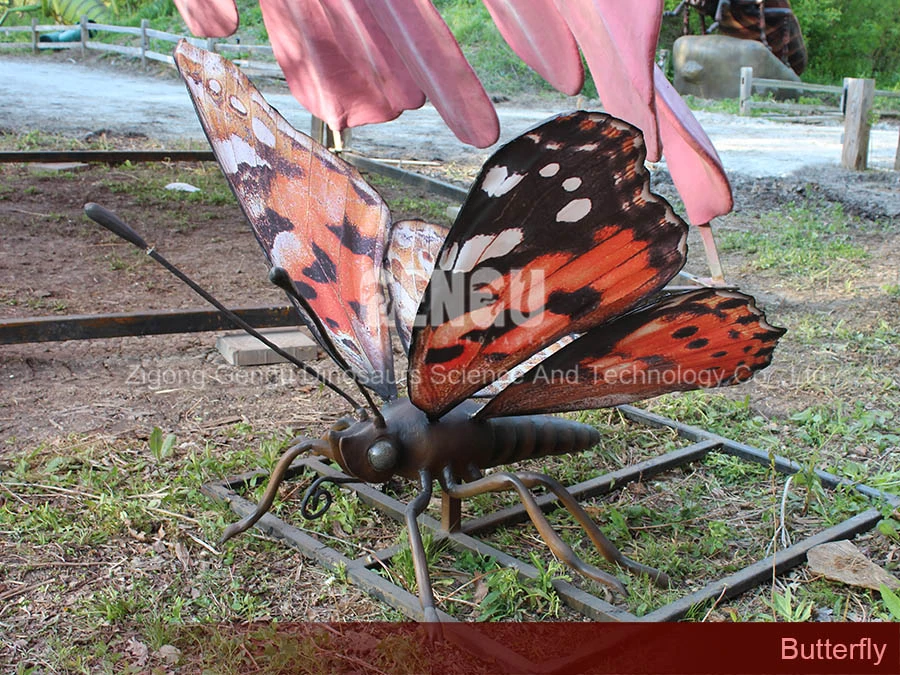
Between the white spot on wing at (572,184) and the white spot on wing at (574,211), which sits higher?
the white spot on wing at (572,184)

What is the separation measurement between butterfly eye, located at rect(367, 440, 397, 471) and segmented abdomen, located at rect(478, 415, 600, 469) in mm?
218

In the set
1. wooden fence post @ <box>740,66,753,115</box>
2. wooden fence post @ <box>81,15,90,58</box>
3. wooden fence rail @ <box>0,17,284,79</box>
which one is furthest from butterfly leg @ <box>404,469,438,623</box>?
wooden fence post @ <box>81,15,90,58</box>

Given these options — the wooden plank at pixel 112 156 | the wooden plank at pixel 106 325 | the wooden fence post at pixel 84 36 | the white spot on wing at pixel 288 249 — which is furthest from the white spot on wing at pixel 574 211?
the wooden fence post at pixel 84 36

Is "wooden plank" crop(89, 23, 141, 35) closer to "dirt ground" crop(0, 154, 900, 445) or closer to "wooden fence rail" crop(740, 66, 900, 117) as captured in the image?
"wooden fence rail" crop(740, 66, 900, 117)

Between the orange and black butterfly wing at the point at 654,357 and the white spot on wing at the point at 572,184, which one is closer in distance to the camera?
the white spot on wing at the point at 572,184

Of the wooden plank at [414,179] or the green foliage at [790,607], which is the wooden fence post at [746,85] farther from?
the green foliage at [790,607]

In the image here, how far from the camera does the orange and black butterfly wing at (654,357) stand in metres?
1.64

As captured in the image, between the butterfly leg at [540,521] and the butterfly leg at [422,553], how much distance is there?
0.24 feet

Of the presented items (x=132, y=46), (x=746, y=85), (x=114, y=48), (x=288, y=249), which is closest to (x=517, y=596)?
(x=288, y=249)

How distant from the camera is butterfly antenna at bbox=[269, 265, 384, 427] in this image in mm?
1330

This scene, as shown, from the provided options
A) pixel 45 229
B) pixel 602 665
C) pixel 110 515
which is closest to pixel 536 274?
pixel 602 665

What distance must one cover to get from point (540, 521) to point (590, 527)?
171 mm

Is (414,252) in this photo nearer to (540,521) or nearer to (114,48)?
(540,521)

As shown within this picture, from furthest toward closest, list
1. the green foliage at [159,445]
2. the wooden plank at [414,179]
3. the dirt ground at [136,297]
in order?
the wooden plank at [414,179] → the dirt ground at [136,297] → the green foliage at [159,445]
